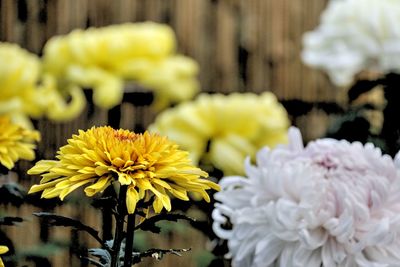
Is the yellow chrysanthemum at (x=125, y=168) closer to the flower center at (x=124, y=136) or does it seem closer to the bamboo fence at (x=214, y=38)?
the flower center at (x=124, y=136)

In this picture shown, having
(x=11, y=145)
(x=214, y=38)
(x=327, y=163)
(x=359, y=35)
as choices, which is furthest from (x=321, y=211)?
(x=214, y=38)

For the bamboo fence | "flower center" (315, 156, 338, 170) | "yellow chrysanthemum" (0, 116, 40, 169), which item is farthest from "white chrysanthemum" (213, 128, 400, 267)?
the bamboo fence

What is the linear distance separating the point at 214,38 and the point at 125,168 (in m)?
1.86

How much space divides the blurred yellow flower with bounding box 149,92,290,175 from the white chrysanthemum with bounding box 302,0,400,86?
204 mm

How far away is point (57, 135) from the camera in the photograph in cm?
190

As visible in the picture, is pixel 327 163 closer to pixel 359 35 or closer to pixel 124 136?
pixel 124 136

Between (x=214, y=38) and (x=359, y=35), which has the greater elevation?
(x=359, y=35)

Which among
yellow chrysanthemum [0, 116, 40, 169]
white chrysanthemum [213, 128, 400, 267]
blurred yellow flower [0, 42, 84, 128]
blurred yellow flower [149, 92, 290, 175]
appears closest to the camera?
yellow chrysanthemum [0, 116, 40, 169]

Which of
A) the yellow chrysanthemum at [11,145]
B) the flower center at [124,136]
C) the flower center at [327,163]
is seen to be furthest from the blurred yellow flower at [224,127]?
the flower center at [124,136]

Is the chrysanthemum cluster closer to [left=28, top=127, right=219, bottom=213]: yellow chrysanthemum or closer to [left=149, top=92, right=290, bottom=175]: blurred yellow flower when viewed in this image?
[left=149, top=92, right=290, bottom=175]: blurred yellow flower

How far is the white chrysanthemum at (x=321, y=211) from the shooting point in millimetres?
942

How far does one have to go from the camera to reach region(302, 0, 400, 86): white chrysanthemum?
176 cm

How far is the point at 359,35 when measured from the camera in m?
1.79

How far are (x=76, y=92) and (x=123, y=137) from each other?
3.44 ft
